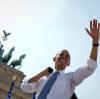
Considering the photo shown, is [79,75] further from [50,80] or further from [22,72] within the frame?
[22,72]

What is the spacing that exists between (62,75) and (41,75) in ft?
1.08

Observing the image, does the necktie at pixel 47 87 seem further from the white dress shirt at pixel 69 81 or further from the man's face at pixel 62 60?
the man's face at pixel 62 60

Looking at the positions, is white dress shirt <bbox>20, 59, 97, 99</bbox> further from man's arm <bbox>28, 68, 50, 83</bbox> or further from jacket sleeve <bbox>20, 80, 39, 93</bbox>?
jacket sleeve <bbox>20, 80, 39, 93</bbox>

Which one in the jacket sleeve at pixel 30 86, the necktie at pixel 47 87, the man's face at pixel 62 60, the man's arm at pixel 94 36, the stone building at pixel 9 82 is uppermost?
the man's arm at pixel 94 36

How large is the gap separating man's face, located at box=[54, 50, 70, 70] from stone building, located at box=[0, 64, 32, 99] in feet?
108

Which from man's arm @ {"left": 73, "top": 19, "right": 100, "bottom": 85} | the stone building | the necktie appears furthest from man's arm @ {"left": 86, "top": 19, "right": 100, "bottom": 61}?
the stone building

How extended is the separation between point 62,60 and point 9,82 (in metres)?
33.9

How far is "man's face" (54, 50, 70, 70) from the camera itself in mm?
4129

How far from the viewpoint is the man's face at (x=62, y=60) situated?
4129 millimetres

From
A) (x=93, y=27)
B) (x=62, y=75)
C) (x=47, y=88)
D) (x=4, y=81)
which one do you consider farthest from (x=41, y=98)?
(x=4, y=81)

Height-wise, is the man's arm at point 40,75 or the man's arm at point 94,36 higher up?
the man's arm at point 94,36

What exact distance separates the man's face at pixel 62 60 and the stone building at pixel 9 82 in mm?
32799

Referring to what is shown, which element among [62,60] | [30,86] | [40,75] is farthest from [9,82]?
[62,60]

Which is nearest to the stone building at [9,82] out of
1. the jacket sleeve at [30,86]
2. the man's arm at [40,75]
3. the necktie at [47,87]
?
the jacket sleeve at [30,86]
